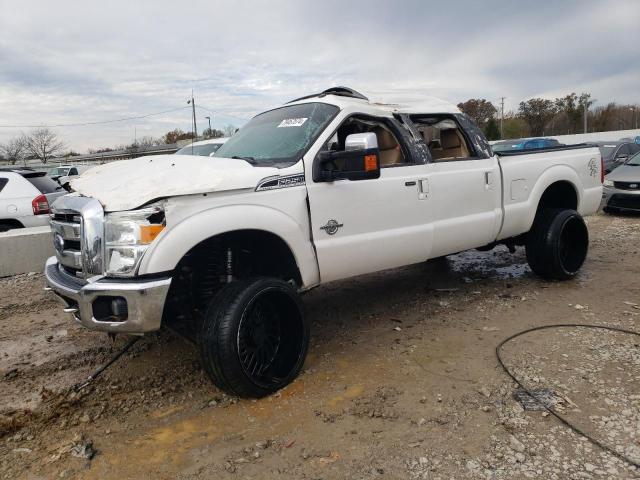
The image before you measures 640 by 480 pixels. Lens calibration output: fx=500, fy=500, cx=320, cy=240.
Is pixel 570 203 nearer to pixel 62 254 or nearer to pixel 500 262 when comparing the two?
pixel 500 262

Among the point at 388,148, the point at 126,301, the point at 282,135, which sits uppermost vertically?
the point at 282,135

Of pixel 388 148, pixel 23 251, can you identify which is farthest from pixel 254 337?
pixel 23 251

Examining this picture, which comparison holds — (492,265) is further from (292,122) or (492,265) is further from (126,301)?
(126,301)

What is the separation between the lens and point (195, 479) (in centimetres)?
256

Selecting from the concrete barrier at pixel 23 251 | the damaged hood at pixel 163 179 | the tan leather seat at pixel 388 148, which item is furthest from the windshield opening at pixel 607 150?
the concrete barrier at pixel 23 251

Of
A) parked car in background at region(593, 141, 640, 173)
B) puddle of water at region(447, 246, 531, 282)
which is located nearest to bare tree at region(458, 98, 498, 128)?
parked car in background at region(593, 141, 640, 173)

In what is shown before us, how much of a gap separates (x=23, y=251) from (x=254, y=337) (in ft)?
17.1

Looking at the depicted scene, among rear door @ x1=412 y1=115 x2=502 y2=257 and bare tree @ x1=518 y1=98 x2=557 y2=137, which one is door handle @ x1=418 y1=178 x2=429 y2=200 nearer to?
rear door @ x1=412 y1=115 x2=502 y2=257

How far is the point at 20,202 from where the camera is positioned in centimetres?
805

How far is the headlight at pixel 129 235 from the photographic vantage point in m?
2.92

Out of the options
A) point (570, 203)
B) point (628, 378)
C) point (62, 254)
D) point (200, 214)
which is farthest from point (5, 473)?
point (570, 203)

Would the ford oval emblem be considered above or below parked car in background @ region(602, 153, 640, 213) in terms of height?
above

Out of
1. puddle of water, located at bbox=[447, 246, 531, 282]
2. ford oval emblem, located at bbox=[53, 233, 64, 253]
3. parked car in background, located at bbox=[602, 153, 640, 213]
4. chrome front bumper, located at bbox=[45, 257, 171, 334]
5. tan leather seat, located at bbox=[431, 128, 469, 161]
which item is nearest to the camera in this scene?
chrome front bumper, located at bbox=[45, 257, 171, 334]

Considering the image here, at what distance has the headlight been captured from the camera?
2918 mm
